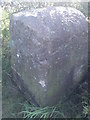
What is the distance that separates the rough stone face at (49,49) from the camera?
8.57 ft

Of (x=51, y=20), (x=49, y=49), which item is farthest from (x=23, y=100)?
(x=51, y=20)

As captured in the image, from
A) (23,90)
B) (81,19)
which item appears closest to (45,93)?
(23,90)

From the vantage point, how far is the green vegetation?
2.95m

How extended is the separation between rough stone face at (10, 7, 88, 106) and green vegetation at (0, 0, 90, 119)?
13 cm

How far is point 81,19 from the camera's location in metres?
2.88

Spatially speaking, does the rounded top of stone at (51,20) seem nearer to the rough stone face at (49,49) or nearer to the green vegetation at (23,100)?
the rough stone face at (49,49)

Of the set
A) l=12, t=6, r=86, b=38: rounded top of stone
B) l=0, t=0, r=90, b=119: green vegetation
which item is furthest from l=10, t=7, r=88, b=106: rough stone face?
l=0, t=0, r=90, b=119: green vegetation

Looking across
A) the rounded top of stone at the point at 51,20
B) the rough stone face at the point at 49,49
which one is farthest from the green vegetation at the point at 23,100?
the rounded top of stone at the point at 51,20

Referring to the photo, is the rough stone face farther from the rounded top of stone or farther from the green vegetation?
the green vegetation

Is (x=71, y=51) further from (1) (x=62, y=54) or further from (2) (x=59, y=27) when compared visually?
(2) (x=59, y=27)

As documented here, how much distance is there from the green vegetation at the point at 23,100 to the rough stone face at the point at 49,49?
13 cm

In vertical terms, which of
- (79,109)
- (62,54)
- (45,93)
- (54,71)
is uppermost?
(62,54)

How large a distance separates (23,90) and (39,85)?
0.46 metres

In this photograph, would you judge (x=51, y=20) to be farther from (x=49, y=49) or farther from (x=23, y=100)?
(x=23, y=100)
